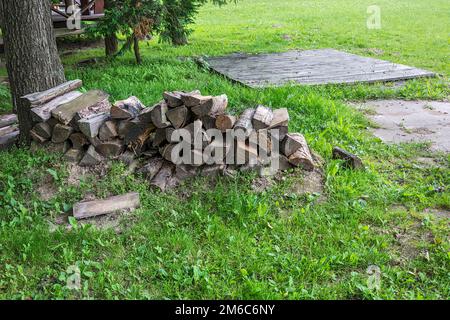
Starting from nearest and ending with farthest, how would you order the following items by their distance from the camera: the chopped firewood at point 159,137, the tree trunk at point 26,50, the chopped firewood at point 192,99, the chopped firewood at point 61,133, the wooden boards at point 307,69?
the chopped firewood at point 192,99
the chopped firewood at point 159,137
the chopped firewood at point 61,133
the tree trunk at point 26,50
the wooden boards at point 307,69

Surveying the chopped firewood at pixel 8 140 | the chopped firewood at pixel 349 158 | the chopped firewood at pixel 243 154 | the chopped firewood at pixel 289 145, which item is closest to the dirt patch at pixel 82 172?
the chopped firewood at pixel 8 140

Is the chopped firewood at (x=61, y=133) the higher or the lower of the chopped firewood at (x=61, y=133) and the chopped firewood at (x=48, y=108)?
the lower

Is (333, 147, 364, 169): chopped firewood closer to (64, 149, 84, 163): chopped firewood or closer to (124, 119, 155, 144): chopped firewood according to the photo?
(124, 119, 155, 144): chopped firewood

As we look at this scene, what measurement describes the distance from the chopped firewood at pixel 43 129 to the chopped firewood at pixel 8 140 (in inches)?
24.1

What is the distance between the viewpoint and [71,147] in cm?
475

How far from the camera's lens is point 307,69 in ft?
29.8

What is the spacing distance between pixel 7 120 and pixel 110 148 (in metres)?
2.12

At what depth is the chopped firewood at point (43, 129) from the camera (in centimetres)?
468

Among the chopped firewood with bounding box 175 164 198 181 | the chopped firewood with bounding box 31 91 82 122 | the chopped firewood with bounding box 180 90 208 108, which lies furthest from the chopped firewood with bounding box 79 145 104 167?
the chopped firewood with bounding box 180 90 208 108

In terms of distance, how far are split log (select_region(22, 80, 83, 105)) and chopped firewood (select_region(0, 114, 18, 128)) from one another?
1.10 metres

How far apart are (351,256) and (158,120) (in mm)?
2037

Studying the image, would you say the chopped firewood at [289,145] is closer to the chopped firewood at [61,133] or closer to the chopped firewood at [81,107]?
the chopped firewood at [81,107]

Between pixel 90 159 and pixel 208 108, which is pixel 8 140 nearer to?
pixel 90 159

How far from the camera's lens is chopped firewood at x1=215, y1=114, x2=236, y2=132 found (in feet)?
14.1
